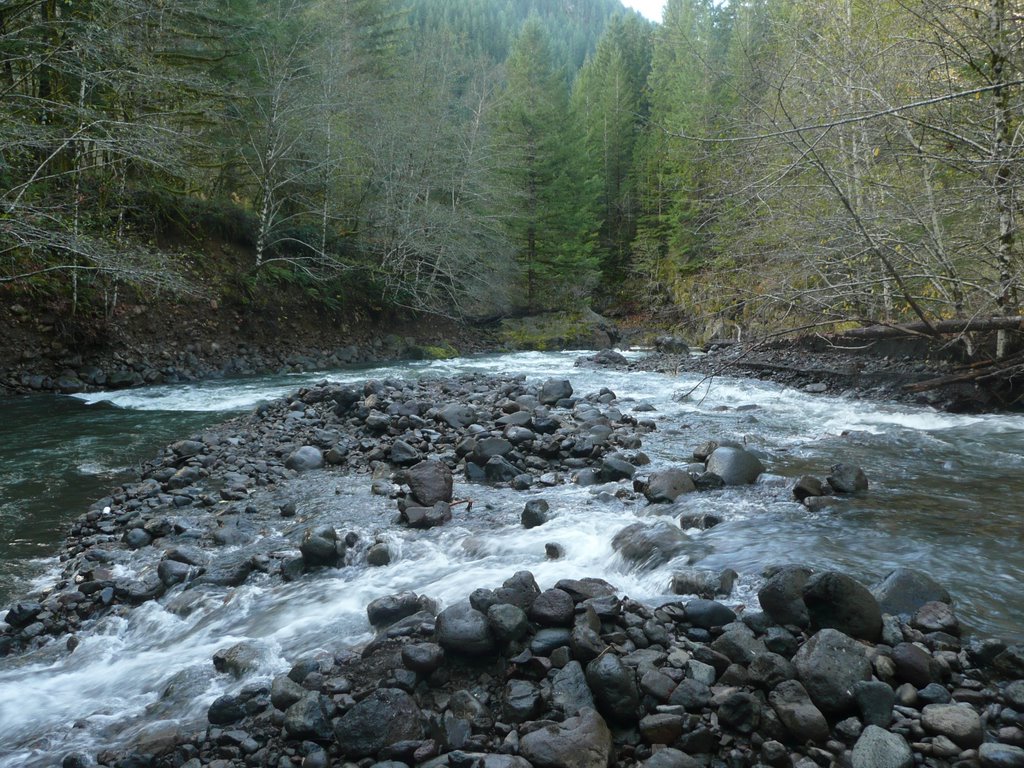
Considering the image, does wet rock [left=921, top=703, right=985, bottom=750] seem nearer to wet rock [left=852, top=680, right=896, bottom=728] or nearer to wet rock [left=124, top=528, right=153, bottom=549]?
wet rock [left=852, top=680, right=896, bottom=728]

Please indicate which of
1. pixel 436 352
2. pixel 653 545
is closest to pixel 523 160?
pixel 436 352

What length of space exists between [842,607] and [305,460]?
6031 mm

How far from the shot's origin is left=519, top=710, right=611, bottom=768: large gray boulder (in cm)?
252

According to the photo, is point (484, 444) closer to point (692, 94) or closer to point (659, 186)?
point (692, 94)

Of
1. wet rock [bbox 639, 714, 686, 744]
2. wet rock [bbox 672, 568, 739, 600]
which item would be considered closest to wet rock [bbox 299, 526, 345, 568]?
wet rock [bbox 672, 568, 739, 600]

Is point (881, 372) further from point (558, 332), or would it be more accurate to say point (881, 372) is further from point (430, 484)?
point (558, 332)

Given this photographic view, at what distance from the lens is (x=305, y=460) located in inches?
301

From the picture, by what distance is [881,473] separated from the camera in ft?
21.5

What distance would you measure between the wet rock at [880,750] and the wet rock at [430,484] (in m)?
4.08

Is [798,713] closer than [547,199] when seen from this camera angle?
Yes

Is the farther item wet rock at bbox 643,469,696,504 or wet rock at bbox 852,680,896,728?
wet rock at bbox 643,469,696,504

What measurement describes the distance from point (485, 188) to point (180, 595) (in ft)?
68.2

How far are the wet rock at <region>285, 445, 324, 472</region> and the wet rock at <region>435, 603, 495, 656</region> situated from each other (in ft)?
15.3

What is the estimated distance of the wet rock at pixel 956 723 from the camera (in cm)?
248
